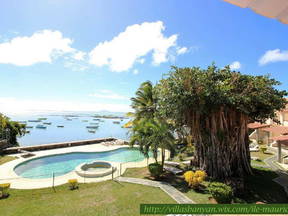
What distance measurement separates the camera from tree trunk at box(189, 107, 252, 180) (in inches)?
429

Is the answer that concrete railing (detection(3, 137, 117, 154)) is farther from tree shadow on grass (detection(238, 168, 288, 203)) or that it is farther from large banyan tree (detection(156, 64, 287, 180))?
tree shadow on grass (detection(238, 168, 288, 203))

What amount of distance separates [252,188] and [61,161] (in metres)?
15.7

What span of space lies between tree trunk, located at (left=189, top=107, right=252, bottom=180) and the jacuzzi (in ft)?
21.3

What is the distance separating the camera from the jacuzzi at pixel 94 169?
11.5 metres

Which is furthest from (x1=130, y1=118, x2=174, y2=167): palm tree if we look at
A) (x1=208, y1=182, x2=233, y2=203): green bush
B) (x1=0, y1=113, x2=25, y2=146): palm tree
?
(x1=0, y1=113, x2=25, y2=146): palm tree

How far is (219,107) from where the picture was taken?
10.2m

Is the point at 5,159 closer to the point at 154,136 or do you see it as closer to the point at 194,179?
the point at 154,136

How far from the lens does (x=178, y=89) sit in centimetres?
1002

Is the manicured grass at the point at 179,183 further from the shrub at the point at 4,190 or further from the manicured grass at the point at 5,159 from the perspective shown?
the manicured grass at the point at 5,159

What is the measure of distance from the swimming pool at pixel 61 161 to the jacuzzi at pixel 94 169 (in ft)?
3.92

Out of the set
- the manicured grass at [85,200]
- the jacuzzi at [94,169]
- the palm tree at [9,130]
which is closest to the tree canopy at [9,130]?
the palm tree at [9,130]

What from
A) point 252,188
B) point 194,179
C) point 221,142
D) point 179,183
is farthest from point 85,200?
point 252,188

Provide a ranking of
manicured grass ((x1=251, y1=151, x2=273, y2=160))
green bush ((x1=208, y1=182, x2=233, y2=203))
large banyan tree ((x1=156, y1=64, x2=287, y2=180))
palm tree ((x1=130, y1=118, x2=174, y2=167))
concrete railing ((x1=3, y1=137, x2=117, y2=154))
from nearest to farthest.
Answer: green bush ((x1=208, y1=182, x2=233, y2=203)), large banyan tree ((x1=156, y1=64, x2=287, y2=180)), palm tree ((x1=130, y1=118, x2=174, y2=167)), concrete railing ((x1=3, y1=137, x2=117, y2=154)), manicured grass ((x1=251, y1=151, x2=273, y2=160))

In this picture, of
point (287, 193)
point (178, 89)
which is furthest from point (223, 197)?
point (178, 89)
